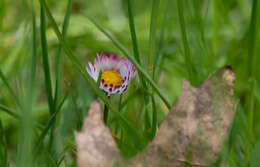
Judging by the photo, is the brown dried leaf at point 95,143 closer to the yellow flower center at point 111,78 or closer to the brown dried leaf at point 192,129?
the brown dried leaf at point 192,129

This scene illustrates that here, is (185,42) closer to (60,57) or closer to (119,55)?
(60,57)

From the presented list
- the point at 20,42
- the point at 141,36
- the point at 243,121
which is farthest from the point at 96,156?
the point at 141,36

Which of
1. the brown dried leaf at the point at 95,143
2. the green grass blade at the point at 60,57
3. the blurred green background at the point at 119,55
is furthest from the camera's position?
the green grass blade at the point at 60,57

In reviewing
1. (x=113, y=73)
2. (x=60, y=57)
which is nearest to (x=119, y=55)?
(x=60, y=57)

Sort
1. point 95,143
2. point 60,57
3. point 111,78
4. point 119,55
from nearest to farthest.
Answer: point 95,143 < point 111,78 < point 60,57 < point 119,55

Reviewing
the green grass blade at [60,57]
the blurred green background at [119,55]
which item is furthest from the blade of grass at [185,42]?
the green grass blade at [60,57]

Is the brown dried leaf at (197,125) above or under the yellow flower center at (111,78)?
under
